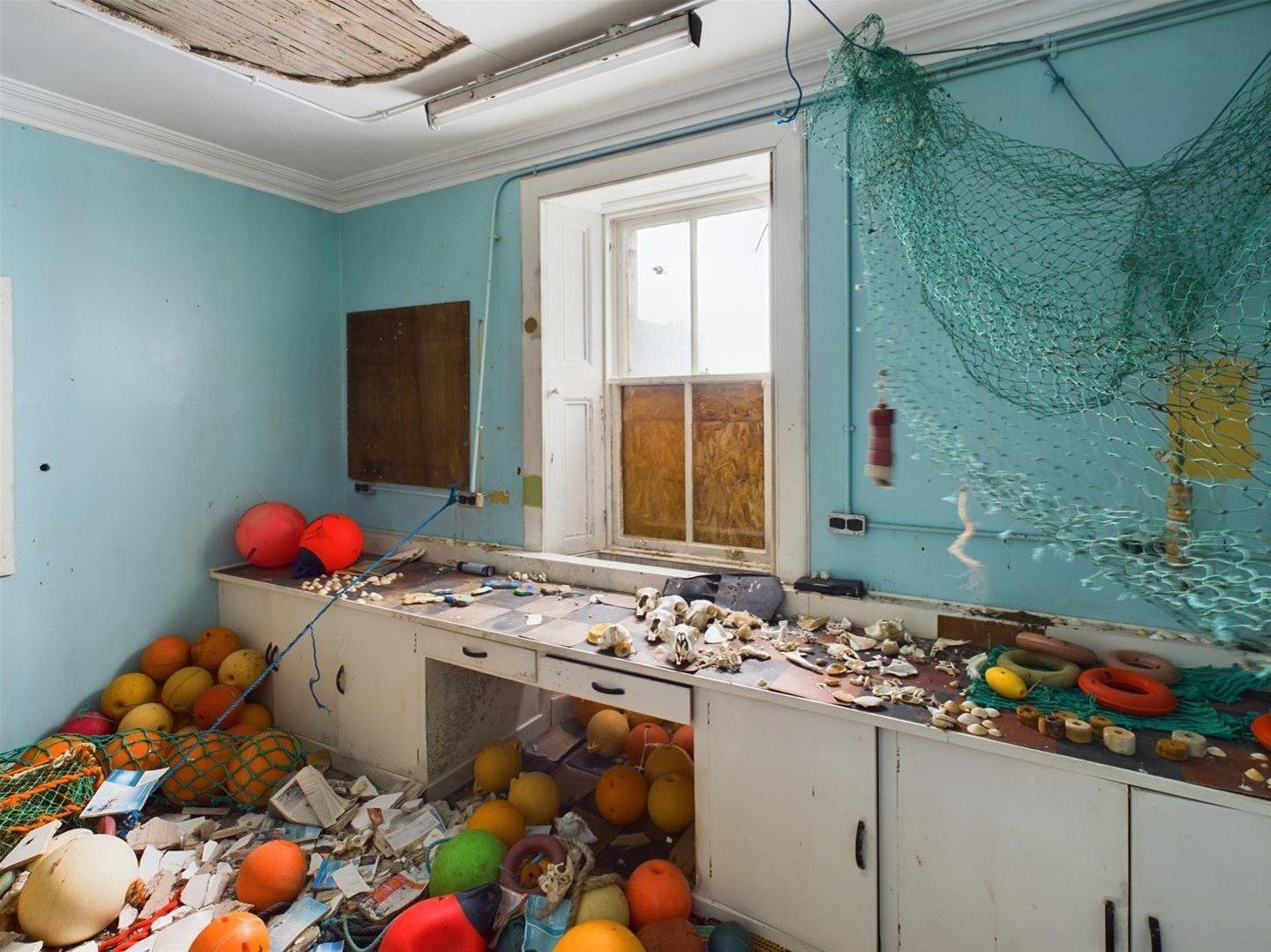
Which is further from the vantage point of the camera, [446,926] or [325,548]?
[325,548]

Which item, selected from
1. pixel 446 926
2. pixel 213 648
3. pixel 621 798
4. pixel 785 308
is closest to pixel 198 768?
pixel 213 648

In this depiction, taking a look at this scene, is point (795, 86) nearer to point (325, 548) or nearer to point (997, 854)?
point (997, 854)

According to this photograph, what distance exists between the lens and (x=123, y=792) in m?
2.61

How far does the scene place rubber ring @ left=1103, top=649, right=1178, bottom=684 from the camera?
75.8 inches

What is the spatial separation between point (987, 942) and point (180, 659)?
11.8 feet

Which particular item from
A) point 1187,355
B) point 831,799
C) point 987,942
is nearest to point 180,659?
point 831,799

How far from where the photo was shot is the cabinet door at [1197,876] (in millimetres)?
1448

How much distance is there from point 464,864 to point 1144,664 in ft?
7.25

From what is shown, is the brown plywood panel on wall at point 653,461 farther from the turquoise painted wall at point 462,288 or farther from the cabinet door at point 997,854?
the cabinet door at point 997,854

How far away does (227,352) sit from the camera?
144 inches

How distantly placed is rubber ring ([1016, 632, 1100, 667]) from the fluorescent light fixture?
7.57 feet

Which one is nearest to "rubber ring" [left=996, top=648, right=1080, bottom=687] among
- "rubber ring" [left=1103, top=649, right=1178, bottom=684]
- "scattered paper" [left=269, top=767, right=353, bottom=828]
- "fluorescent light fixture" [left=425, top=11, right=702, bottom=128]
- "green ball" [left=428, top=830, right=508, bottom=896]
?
"rubber ring" [left=1103, top=649, right=1178, bottom=684]

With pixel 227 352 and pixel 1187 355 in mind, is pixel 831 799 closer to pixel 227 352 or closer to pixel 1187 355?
pixel 1187 355

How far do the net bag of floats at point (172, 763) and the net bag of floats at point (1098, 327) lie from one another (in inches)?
118
